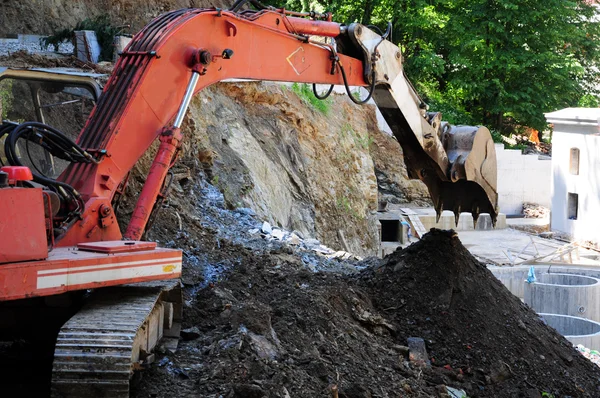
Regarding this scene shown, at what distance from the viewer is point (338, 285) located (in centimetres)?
815

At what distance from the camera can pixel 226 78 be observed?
6.64 meters

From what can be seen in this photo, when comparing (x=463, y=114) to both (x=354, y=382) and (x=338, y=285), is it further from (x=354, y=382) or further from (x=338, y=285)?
(x=354, y=382)

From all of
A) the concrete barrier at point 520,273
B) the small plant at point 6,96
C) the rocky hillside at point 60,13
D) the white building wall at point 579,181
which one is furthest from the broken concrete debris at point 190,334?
the white building wall at point 579,181

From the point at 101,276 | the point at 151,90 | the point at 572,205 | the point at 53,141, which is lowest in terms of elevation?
the point at 572,205

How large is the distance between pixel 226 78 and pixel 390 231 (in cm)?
1849

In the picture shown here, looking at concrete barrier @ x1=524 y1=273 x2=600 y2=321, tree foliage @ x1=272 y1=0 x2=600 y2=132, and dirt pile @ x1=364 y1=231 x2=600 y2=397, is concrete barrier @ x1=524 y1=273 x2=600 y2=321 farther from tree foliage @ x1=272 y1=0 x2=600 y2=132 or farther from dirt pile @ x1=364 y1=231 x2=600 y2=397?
tree foliage @ x1=272 y1=0 x2=600 y2=132

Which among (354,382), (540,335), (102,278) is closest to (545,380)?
(540,335)

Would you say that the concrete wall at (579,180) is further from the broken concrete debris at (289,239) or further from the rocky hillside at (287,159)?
the broken concrete debris at (289,239)

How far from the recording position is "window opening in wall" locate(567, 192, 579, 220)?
2883cm

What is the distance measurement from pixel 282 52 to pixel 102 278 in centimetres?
320

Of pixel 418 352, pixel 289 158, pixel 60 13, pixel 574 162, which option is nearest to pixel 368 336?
pixel 418 352

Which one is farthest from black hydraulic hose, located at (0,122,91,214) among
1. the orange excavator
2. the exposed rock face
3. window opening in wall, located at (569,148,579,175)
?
window opening in wall, located at (569,148,579,175)

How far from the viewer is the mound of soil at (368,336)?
5234mm

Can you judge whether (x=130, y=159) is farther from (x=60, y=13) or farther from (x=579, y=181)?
(x=579, y=181)
